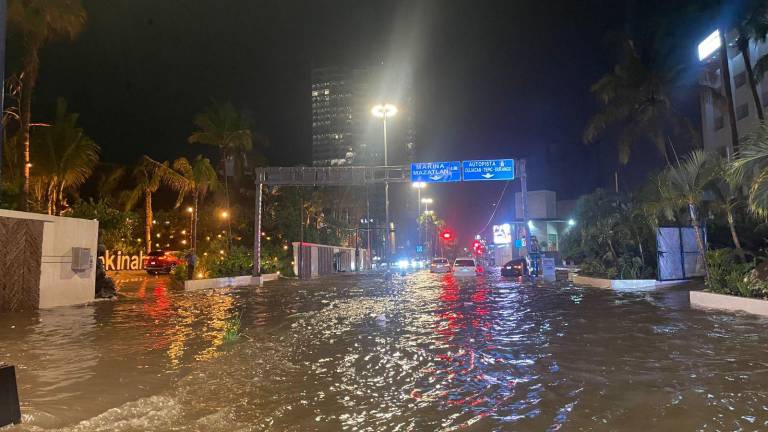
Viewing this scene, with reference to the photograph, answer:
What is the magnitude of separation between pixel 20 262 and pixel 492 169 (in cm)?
2431

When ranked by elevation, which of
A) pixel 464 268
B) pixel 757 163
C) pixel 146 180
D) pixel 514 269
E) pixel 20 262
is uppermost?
pixel 146 180

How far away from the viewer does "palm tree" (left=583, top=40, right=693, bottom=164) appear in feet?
107

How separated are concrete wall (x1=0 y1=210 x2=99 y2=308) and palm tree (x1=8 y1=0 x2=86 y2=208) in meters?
5.02

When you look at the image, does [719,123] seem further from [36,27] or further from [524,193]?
[36,27]

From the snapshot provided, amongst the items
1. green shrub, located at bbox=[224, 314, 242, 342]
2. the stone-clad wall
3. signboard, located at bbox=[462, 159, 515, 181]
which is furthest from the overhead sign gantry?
green shrub, located at bbox=[224, 314, 242, 342]

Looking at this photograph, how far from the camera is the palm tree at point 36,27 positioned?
18719 millimetres

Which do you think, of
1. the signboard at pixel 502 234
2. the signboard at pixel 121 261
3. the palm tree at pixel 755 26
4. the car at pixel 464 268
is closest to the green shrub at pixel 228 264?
the car at pixel 464 268

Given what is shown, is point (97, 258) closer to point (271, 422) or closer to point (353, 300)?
point (353, 300)

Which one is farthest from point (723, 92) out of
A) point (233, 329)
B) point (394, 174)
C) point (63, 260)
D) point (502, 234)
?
point (63, 260)

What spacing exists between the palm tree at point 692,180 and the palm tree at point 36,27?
21830mm

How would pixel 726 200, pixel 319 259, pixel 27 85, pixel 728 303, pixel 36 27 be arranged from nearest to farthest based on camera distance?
pixel 728 303
pixel 726 200
pixel 36 27
pixel 27 85
pixel 319 259

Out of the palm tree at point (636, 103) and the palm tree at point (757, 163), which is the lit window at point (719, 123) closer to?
the palm tree at point (636, 103)

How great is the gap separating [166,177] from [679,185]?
33.0 metres

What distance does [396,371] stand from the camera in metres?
7.41
